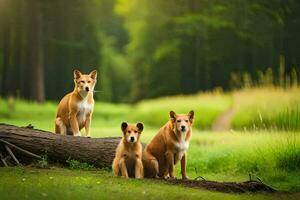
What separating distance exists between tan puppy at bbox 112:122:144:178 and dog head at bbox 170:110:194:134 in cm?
41

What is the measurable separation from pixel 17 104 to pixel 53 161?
11083 mm

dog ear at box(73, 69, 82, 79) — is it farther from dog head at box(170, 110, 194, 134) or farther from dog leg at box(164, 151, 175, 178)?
dog leg at box(164, 151, 175, 178)

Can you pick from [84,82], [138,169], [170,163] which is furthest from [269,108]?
[138,169]

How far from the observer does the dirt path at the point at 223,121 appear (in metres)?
15.4

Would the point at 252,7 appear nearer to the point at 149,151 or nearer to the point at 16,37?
the point at 16,37

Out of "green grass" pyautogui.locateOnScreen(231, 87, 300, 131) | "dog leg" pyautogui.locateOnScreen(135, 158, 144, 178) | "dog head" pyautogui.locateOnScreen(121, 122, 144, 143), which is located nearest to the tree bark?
"dog leg" pyautogui.locateOnScreen(135, 158, 144, 178)

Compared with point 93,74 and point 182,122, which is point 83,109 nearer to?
point 93,74

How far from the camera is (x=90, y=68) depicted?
23.4 metres

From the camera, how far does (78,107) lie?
8.09 metres

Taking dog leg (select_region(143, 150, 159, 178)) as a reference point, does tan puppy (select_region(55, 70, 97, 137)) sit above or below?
above

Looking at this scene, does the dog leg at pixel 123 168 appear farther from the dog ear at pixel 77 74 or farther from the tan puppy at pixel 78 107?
the dog ear at pixel 77 74

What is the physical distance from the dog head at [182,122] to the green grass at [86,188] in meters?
0.63

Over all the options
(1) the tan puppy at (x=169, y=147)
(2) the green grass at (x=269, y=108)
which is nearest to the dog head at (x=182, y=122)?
(1) the tan puppy at (x=169, y=147)

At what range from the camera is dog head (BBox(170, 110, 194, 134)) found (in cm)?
700
